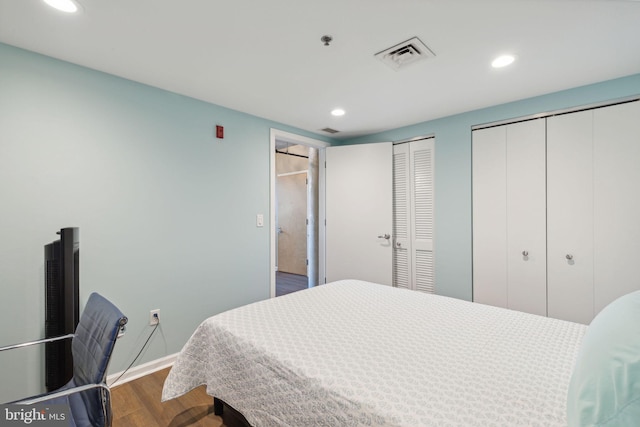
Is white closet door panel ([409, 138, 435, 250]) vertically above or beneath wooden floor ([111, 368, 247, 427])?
above

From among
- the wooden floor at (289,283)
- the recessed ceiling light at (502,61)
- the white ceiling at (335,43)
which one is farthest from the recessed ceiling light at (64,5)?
the wooden floor at (289,283)

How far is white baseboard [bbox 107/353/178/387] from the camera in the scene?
6.83 ft

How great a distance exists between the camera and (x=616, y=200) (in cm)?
216

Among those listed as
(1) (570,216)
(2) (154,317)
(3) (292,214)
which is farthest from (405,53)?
(3) (292,214)

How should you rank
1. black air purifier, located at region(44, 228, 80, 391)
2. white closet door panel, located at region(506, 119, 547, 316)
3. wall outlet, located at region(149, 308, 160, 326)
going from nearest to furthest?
black air purifier, located at region(44, 228, 80, 391)
wall outlet, located at region(149, 308, 160, 326)
white closet door panel, located at region(506, 119, 547, 316)

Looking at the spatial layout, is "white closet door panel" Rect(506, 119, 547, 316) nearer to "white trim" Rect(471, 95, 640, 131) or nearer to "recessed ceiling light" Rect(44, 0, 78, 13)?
"white trim" Rect(471, 95, 640, 131)

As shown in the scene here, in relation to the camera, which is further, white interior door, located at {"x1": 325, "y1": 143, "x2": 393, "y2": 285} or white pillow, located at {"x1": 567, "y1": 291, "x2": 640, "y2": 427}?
white interior door, located at {"x1": 325, "y1": 143, "x2": 393, "y2": 285}

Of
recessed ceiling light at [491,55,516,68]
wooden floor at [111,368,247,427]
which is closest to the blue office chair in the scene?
wooden floor at [111,368,247,427]

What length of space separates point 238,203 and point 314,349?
188 centimetres

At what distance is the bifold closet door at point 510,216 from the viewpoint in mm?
2506

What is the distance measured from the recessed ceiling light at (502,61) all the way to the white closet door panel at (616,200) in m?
0.99

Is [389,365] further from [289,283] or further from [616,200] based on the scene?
[289,283]

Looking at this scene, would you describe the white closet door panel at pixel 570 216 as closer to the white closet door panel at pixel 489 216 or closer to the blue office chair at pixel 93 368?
the white closet door panel at pixel 489 216

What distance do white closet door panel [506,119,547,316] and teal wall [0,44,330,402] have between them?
2.44 meters
